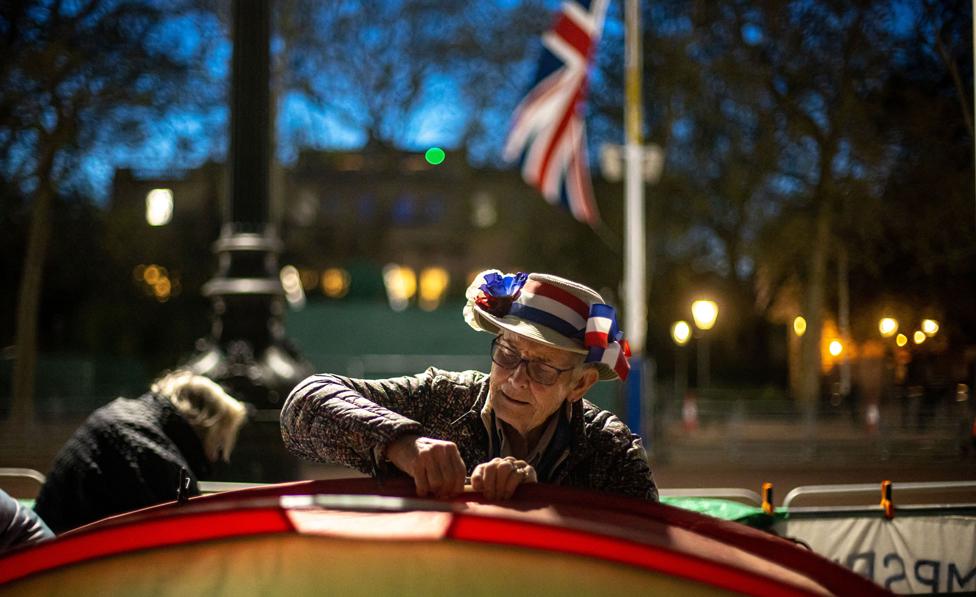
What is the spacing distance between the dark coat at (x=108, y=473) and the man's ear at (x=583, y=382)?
1.88 meters

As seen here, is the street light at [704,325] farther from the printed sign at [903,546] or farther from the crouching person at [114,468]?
the crouching person at [114,468]

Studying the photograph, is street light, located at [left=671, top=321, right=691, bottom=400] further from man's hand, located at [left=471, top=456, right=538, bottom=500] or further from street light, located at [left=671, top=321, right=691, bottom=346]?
man's hand, located at [left=471, top=456, right=538, bottom=500]

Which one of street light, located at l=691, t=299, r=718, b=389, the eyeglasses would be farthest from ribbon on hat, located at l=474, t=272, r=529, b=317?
street light, located at l=691, t=299, r=718, b=389

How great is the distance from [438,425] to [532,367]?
0.33 metres

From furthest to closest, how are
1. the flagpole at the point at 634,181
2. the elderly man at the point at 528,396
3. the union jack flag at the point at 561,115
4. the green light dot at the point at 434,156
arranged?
the flagpole at the point at 634,181 < the union jack flag at the point at 561,115 < the green light dot at the point at 434,156 < the elderly man at the point at 528,396

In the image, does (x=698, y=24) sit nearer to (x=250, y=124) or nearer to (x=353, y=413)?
(x=250, y=124)

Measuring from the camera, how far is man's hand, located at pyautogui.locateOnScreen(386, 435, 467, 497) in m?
1.85

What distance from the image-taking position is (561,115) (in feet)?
44.0

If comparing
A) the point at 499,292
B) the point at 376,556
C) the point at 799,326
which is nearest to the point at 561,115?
the point at 799,326

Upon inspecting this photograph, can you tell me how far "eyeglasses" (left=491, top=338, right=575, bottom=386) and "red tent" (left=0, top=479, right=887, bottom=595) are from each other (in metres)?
1.02

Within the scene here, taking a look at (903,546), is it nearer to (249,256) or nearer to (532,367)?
(532,367)

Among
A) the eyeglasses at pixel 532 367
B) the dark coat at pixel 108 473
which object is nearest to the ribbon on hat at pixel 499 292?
the eyeglasses at pixel 532 367

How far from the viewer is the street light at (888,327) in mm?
5207

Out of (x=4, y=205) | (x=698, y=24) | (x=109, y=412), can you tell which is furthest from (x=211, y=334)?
(x=698, y=24)
